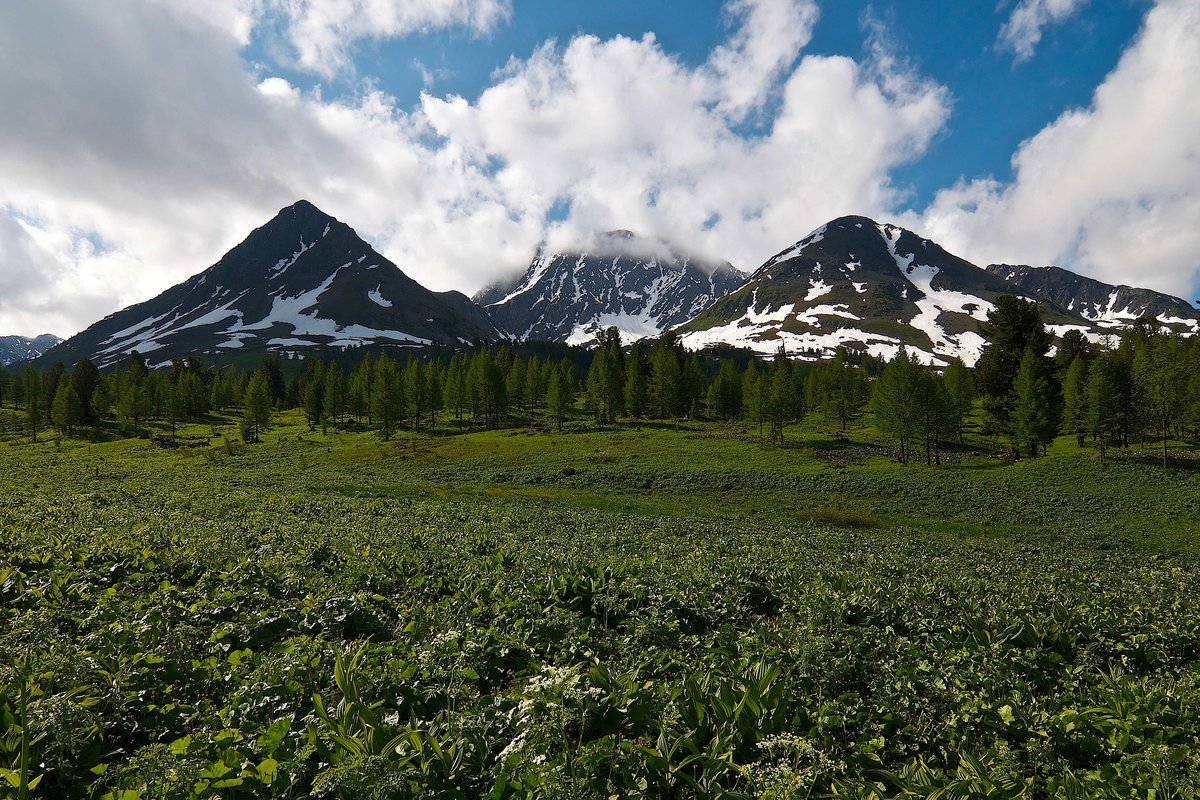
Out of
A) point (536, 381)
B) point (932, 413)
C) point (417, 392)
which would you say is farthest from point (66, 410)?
point (932, 413)

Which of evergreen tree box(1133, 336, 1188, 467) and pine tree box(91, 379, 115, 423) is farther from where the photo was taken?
pine tree box(91, 379, 115, 423)

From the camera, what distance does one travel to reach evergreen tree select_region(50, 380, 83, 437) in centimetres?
8294

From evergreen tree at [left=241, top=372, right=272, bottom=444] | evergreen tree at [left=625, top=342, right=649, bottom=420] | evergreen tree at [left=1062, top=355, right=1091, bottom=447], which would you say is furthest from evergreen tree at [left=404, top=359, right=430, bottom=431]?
evergreen tree at [left=1062, top=355, right=1091, bottom=447]

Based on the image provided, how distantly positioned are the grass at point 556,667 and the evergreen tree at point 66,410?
9612cm

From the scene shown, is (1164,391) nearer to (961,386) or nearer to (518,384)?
(961,386)

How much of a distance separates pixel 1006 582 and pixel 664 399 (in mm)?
83530

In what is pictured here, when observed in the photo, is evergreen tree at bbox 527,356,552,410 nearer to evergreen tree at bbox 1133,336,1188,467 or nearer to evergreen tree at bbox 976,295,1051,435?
evergreen tree at bbox 976,295,1051,435

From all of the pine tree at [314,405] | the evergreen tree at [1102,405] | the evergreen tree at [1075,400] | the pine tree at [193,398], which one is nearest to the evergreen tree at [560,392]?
the pine tree at [314,405]

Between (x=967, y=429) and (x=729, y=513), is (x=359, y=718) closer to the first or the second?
(x=729, y=513)

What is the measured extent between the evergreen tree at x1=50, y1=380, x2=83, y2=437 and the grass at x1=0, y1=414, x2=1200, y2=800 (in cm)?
9612

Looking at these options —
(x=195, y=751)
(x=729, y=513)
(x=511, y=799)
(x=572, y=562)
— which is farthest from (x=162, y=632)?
(x=729, y=513)

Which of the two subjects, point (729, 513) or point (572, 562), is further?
point (729, 513)

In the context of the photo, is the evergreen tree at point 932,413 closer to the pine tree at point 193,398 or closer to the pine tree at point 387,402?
the pine tree at point 387,402

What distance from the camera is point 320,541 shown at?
1273 centimetres
